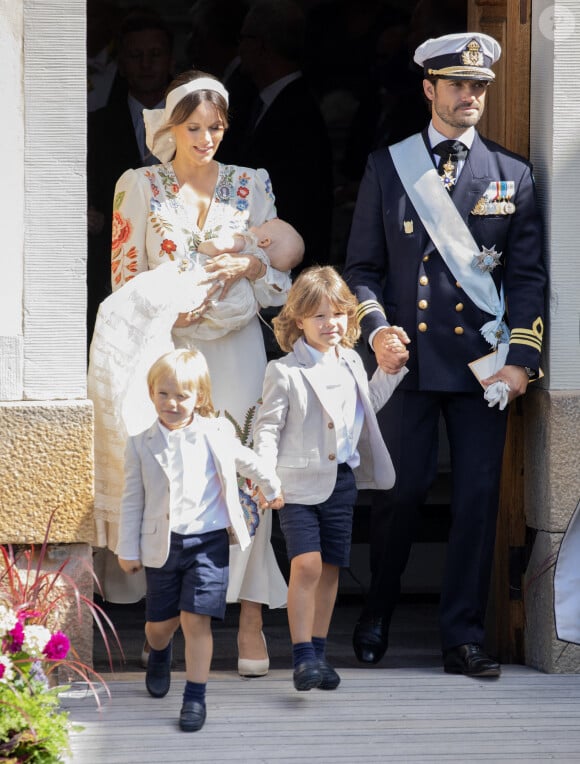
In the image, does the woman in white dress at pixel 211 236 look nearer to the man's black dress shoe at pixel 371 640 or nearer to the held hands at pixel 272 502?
the man's black dress shoe at pixel 371 640

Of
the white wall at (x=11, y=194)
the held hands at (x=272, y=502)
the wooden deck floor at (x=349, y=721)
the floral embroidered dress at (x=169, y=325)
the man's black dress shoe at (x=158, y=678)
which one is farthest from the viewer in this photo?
the floral embroidered dress at (x=169, y=325)

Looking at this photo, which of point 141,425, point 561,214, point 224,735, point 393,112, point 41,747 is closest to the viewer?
point 41,747

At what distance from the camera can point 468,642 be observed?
5609 mm

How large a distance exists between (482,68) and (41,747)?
2568mm

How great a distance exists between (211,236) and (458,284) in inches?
32.3

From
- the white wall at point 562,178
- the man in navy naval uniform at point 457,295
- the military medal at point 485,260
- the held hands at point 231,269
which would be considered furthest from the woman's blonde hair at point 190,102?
the white wall at point 562,178

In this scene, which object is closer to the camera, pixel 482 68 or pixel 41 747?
pixel 41 747

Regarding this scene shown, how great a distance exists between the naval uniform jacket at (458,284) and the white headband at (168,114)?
24.9 inches

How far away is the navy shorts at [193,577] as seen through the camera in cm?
492

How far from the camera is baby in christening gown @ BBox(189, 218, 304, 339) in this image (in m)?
5.56

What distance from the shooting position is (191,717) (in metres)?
4.91

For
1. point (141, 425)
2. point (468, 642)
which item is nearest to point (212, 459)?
point (141, 425)

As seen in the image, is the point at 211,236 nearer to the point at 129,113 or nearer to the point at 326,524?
the point at 326,524

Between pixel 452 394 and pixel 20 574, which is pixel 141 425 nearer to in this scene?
pixel 20 574
